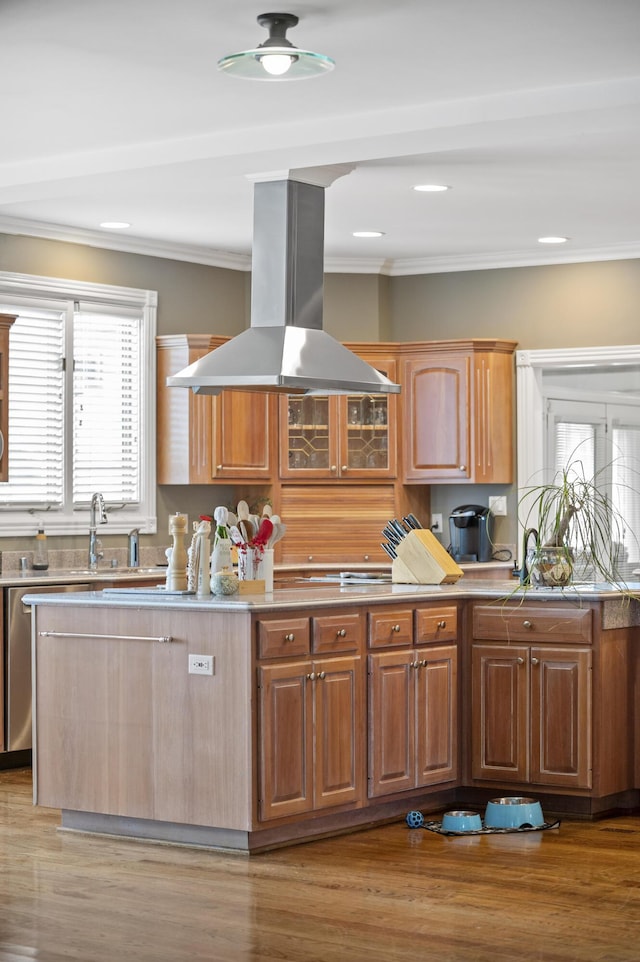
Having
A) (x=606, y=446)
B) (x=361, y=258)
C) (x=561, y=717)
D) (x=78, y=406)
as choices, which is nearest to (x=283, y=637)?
(x=561, y=717)

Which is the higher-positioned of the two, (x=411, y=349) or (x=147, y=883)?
(x=411, y=349)

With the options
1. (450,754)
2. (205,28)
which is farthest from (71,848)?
(205,28)

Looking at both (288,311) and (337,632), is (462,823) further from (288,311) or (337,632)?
(288,311)

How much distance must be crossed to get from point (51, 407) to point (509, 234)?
269cm

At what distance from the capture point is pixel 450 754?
18.3 feet

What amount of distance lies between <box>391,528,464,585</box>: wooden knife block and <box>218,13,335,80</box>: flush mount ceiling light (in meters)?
2.36

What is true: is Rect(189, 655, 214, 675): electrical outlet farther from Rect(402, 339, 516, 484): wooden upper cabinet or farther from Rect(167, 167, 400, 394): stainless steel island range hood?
Rect(402, 339, 516, 484): wooden upper cabinet

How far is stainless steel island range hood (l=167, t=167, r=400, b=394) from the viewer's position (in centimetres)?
569

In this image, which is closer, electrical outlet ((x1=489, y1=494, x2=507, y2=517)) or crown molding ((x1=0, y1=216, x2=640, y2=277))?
crown molding ((x1=0, y1=216, x2=640, y2=277))

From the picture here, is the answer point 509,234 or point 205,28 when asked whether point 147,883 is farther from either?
point 509,234

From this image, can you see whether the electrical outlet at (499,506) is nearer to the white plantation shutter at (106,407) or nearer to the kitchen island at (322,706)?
the white plantation shutter at (106,407)

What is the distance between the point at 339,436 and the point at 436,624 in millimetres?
2936

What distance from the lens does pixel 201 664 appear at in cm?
486

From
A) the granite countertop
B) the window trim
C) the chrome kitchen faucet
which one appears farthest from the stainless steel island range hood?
the window trim
